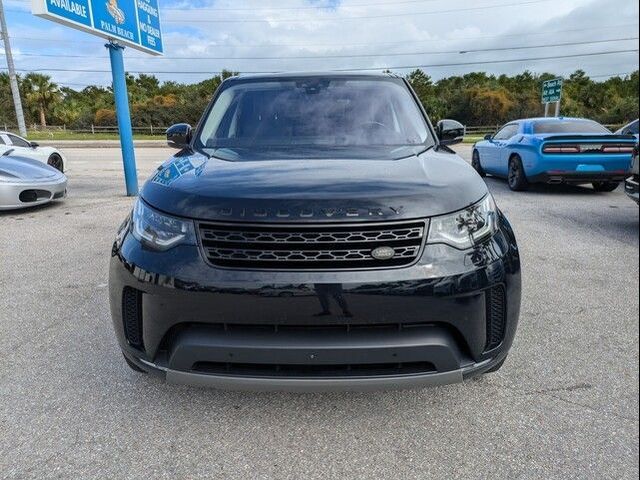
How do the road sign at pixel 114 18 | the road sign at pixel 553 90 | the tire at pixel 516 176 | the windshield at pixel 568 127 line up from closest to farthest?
the road sign at pixel 114 18 < the windshield at pixel 568 127 < the tire at pixel 516 176 < the road sign at pixel 553 90

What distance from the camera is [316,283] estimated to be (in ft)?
6.06

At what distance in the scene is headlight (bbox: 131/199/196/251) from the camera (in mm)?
1999

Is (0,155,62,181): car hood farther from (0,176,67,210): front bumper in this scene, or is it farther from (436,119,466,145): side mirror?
(436,119,466,145): side mirror

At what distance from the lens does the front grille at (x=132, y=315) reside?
2.04 meters

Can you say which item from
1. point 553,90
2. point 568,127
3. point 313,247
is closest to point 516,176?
point 568,127

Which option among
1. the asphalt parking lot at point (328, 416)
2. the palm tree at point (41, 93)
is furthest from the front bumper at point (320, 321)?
the palm tree at point (41, 93)

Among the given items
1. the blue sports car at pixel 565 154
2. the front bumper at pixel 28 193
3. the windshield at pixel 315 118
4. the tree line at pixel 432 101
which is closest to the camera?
the windshield at pixel 315 118

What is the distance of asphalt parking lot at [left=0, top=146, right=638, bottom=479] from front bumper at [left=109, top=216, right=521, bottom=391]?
37 centimetres

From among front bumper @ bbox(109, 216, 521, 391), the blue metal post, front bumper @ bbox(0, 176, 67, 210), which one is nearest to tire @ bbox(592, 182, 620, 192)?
front bumper @ bbox(109, 216, 521, 391)

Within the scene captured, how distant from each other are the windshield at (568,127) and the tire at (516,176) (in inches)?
25.3

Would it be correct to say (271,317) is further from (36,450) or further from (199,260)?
(36,450)

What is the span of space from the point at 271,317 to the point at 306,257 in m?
0.27

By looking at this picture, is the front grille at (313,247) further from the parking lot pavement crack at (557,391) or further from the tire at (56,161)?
the tire at (56,161)

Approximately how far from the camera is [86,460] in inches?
80.9
